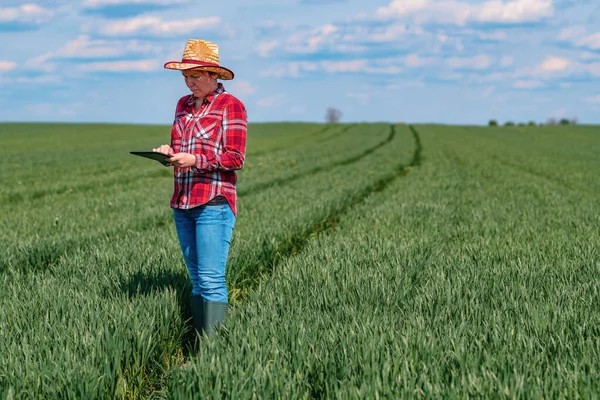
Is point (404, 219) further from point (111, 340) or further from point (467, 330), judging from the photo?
point (111, 340)

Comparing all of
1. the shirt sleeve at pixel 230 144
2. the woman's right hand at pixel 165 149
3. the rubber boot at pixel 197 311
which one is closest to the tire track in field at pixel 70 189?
the rubber boot at pixel 197 311

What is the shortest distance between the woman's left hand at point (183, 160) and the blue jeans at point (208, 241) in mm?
441

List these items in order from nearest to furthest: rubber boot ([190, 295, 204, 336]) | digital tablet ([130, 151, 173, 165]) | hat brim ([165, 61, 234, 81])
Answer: digital tablet ([130, 151, 173, 165]) < hat brim ([165, 61, 234, 81]) < rubber boot ([190, 295, 204, 336])

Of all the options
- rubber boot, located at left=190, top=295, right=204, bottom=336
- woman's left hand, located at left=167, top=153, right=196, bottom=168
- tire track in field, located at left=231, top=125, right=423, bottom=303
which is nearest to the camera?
woman's left hand, located at left=167, top=153, right=196, bottom=168

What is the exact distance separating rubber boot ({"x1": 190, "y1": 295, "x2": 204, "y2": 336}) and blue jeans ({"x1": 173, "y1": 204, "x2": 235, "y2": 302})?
0.20 metres

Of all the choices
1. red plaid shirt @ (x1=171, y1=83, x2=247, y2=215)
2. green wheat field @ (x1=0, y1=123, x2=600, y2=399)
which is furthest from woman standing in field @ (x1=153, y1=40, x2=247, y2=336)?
green wheat field @ (x1=0, y1=123, x2=600, y2=399)

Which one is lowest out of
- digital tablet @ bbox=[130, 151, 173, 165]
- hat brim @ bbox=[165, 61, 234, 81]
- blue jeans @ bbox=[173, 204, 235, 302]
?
blue jeans @ bbox=[173, 204, 235, 302]

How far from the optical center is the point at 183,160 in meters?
4.77

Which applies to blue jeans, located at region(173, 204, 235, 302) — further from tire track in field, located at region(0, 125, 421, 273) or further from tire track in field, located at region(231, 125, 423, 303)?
tire track in field, located at region(0, 125, 421, 273)

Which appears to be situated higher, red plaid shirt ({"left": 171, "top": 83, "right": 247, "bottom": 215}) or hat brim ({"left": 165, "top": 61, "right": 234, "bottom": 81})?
hat brim ({"left": 165, "top": 61, "right": 234, "bottom": 81})

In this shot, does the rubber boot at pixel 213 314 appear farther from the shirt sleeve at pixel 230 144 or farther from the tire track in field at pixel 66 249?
the tire track in field at pixel 66 249

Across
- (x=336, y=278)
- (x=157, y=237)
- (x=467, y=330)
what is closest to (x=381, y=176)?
(x=157, y=237)

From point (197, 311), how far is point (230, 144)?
1.61 m

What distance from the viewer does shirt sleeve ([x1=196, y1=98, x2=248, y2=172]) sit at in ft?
16.2
